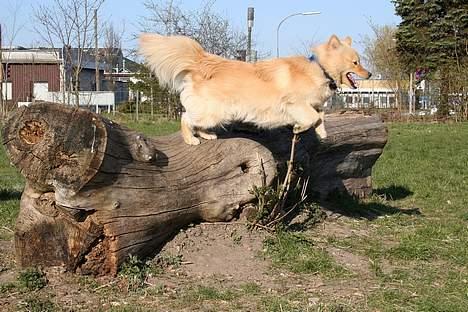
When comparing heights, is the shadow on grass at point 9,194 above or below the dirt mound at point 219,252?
above

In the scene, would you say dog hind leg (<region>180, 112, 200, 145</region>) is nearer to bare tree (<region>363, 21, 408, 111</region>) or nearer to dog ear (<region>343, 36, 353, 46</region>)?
dog ear (<region>343, 36, 353, 46</region>)

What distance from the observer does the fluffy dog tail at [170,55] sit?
5.93m

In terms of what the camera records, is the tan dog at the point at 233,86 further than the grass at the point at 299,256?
Yes

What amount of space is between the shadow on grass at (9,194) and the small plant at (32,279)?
144 inches

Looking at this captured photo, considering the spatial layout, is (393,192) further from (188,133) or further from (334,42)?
(188,133)

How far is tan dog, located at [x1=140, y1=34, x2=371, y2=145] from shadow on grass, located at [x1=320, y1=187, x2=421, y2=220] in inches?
71.3

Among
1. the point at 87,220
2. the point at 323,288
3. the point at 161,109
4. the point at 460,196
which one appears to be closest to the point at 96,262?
the point at 87,220

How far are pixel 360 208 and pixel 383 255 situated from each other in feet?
7.12

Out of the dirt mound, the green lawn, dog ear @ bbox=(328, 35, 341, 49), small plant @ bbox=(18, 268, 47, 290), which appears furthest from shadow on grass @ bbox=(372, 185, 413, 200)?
small plant @ bbox=(18, 268, 47, 290)

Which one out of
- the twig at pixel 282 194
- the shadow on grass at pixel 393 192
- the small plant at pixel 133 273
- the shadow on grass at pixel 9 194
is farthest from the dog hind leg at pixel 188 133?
the shadow on grass at pixel 393 192

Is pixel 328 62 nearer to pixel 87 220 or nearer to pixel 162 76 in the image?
pixel 162 76

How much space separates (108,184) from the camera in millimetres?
4719

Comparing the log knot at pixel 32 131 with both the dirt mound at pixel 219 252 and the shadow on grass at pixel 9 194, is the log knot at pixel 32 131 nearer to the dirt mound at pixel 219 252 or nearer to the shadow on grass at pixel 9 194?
the dirt mound at pixel 219 252

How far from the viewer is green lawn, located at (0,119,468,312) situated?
4695 millimetres
